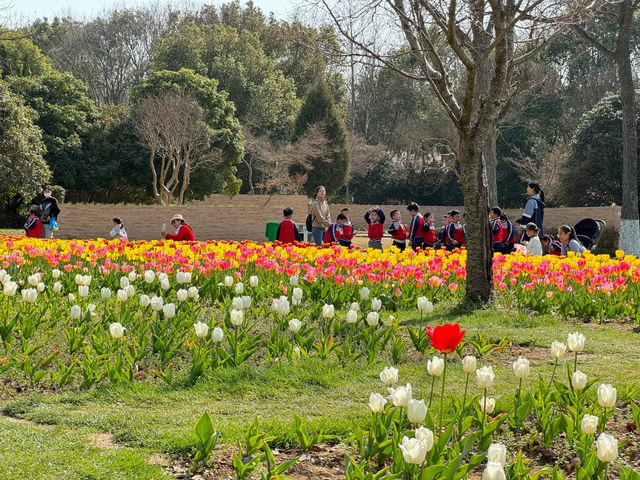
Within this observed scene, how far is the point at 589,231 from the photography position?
14930mm

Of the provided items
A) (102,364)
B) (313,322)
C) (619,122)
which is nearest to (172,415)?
(102,364)

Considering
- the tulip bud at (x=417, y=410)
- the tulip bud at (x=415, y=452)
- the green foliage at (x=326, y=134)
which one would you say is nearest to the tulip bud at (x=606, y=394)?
the tulip bud at (x=417, y=410)

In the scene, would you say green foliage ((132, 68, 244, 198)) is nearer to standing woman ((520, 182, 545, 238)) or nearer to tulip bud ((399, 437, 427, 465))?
standing woman ((520, 182, 545, 238))

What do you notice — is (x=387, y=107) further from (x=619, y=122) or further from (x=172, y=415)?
(x=172, y=415)

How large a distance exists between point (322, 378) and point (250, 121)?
3740 cm

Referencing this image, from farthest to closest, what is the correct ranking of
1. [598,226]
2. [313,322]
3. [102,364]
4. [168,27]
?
1. [168,27]
2. [598,226]
3. [313,322]
4. [102,364]

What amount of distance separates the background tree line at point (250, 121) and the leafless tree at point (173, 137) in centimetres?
9

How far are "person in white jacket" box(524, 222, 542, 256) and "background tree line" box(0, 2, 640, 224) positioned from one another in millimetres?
7681

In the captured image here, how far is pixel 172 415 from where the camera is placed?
4270 millimetres

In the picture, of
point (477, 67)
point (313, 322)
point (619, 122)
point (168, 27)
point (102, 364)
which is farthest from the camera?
point (168, 27)

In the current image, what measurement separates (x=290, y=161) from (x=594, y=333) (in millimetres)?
33320

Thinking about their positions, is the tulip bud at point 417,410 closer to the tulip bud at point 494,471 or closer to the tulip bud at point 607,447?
the tulip bud at point 494,471

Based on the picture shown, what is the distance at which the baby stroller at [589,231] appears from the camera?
14.6 meters

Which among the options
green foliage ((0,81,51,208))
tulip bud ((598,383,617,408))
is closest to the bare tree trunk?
tulip bud ((598,383,617,408))
